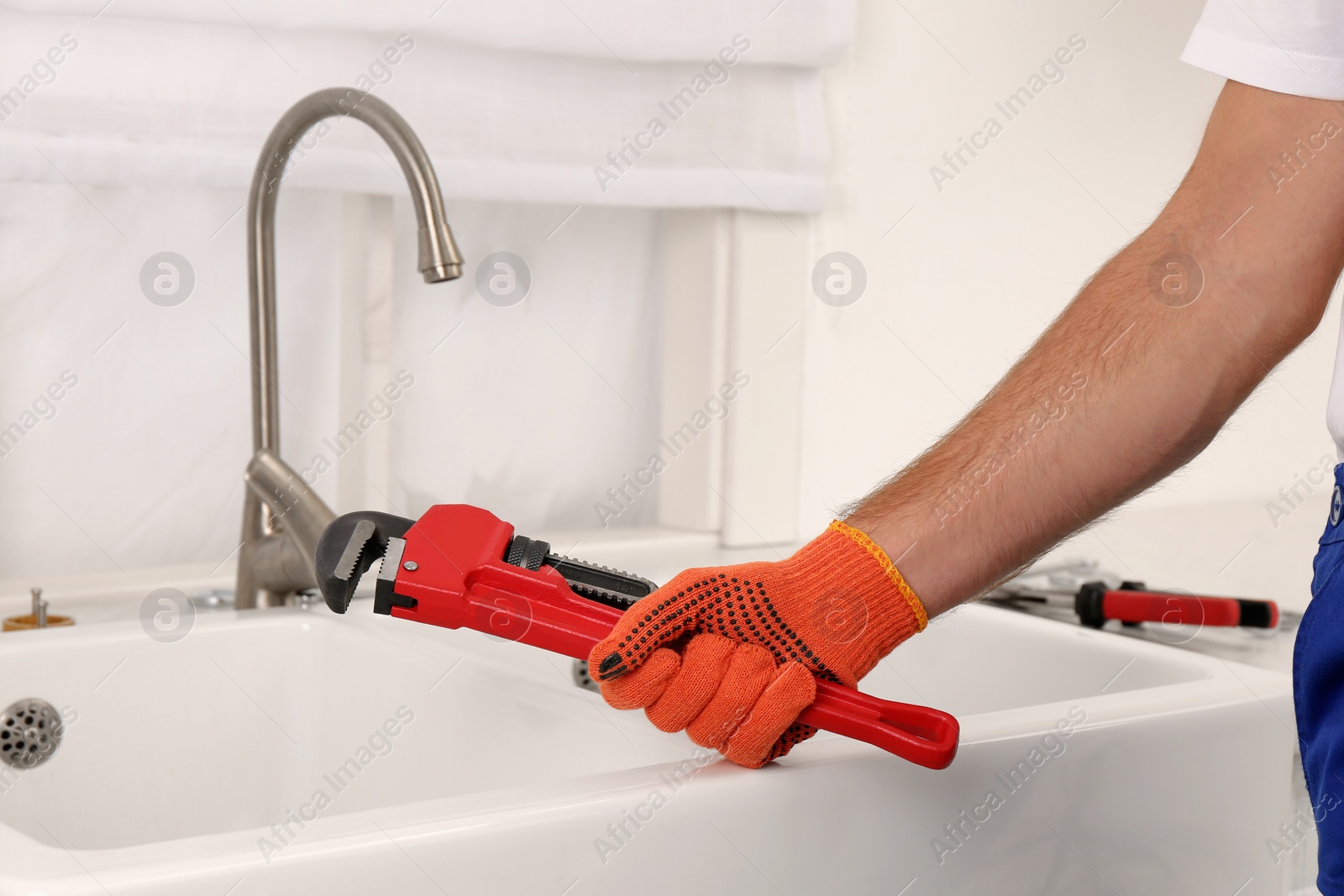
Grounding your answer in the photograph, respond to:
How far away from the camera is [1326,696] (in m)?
0.50

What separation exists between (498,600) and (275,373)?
0.41 meters

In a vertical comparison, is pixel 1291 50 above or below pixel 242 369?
above

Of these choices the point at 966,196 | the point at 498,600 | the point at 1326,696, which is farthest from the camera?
the point at 966,196

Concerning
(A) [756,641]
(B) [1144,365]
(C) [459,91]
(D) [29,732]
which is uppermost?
(C) [459,91]

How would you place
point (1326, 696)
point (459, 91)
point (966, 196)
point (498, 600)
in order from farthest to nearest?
1. point (966, 196)
2. point (459, 91)
3. point (498, 600)
4. point (1326, 696)

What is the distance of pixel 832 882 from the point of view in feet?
1.89

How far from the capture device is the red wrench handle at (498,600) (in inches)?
22.4

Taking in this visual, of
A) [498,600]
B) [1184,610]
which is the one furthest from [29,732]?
[1184,610]

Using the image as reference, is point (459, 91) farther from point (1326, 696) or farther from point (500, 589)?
point (1326, 696)

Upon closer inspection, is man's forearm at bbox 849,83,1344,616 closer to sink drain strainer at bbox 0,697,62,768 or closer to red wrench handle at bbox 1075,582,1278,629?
red wrench handle at bbox 1075,582,1278,629

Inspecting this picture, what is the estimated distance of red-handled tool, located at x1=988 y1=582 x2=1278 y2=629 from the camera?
3.00 feet

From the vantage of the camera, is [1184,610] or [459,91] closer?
[1184,610]

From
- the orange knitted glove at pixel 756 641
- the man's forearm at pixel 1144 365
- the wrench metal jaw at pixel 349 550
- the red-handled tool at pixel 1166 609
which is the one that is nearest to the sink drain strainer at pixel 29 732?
the wrench metal jaw at pixel 349 550

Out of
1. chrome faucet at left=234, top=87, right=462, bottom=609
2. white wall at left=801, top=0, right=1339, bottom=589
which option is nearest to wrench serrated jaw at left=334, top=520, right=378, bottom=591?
chrome faucet at left=234, top=87, right=462, bottom=609
